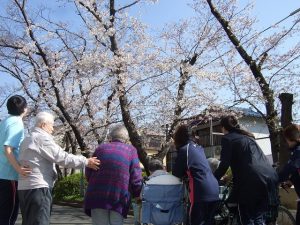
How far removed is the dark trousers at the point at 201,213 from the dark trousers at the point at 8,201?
6.35ft

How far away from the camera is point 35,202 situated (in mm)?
4199

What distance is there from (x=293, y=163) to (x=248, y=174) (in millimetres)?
760

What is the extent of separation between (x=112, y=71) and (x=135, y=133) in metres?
2.57

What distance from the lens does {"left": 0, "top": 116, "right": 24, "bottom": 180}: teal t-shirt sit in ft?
14.8

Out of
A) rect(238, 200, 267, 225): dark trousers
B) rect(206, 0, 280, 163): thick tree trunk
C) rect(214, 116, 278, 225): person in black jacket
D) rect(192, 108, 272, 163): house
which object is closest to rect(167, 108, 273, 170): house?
rect(192, 108, 272, 163): house

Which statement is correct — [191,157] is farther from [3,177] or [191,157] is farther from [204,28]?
[204,28]

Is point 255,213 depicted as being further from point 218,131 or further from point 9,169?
point 218,131

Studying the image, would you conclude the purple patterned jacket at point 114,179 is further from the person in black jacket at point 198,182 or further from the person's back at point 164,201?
the person in black jacket at point 198,182

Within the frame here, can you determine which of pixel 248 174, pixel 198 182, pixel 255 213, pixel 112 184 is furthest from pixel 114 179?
pixel 255 213

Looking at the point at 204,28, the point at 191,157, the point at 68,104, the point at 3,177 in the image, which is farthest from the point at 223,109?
the point at 3,177

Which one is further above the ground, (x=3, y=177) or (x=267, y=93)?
(x=267, y=93)

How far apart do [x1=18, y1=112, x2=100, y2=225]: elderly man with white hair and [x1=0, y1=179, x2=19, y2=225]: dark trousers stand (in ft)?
0.72

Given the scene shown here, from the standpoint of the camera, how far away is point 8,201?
451 cm

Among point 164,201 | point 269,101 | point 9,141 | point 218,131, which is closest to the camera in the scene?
point 9,141
